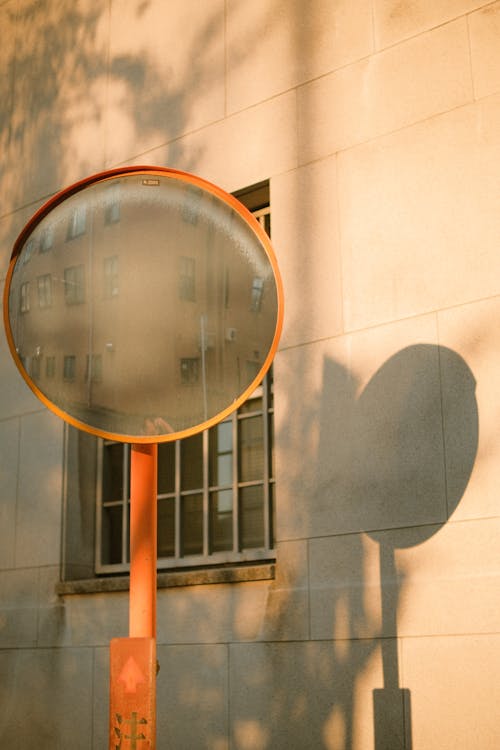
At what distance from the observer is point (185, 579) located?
22.4ft

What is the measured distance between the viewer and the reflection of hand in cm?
351

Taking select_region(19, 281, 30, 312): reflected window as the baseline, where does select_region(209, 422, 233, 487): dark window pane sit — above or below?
above

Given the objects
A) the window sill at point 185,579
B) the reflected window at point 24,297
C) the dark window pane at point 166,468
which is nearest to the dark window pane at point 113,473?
the dark window pane at point 166,468

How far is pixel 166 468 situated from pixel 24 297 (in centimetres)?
417

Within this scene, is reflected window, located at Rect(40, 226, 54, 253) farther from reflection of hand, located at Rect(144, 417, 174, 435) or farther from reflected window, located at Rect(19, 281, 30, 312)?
reflection of hand, located at Rect(144, 417, 174, 435)

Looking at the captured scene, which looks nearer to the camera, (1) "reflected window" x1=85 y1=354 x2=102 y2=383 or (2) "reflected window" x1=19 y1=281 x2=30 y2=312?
(1) "reflected window" x1=85 y1=354 x2=102 y2=383

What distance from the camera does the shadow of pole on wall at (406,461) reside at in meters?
5.58

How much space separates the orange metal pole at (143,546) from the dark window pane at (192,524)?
3.97 meters

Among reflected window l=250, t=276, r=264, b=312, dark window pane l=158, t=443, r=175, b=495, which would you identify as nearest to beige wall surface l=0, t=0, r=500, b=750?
dark window pane l=158, t=443, r=175, b=495

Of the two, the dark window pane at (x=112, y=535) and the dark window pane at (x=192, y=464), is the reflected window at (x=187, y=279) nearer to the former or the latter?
the dark window pane at (x=192, y=464)

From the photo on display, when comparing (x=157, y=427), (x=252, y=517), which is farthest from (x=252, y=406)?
(x=157, y=427)

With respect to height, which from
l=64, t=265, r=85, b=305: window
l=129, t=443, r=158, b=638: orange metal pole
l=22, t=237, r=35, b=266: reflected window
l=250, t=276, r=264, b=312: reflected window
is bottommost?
l=129, t=443, r=158, b=638: orange metal pole

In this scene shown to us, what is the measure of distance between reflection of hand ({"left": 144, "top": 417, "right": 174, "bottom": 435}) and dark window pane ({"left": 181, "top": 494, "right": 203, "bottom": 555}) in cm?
403

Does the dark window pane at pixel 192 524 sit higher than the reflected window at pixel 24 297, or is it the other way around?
the reflected window at pixel 24 297
